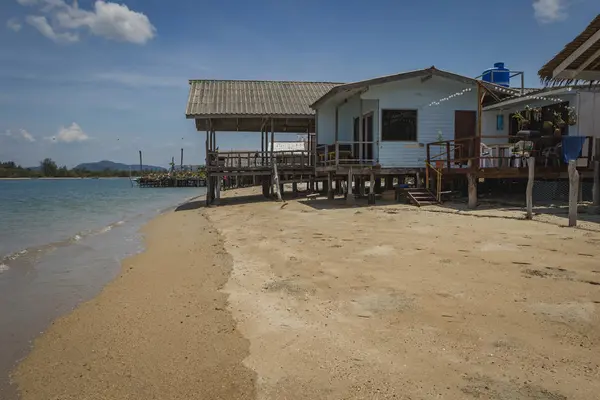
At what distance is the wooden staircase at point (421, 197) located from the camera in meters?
14.1

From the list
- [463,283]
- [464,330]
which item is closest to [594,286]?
[463,283]

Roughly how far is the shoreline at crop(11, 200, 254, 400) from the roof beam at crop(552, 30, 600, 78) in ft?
29.2

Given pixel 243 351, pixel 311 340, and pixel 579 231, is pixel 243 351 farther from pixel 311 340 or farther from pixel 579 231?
pixel 579 231

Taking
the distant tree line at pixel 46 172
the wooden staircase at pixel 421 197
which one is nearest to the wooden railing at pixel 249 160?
the wooden staircase at pixel 421 197

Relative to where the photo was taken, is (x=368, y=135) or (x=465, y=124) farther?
(x=368, y=135)

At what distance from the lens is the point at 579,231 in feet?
27.9

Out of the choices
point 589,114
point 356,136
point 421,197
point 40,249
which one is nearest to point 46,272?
point 40,249

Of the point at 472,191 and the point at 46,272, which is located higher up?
the point at 472,191

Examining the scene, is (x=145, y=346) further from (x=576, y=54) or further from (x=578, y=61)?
(x=578, y=61)

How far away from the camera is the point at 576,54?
32.5ft

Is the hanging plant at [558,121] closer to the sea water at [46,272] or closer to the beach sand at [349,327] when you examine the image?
the beach sand at [349,327]

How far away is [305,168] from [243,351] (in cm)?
1838

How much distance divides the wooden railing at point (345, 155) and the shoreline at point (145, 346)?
940 centimetres

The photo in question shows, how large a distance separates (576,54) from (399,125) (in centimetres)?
697
